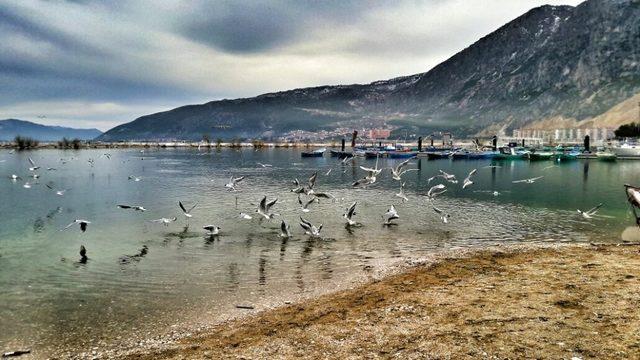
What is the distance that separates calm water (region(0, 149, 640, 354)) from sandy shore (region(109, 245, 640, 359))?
8.18ft

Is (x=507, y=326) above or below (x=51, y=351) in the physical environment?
above

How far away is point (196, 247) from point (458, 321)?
50.2 feet

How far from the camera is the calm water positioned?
13.7 meters

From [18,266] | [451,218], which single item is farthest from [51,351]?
[451,218]

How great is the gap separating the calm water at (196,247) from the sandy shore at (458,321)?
8.18ft

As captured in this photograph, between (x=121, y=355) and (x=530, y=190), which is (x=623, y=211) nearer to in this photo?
(x=530, y=190)

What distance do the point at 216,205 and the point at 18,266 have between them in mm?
18993

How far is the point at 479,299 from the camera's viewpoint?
40.5ft

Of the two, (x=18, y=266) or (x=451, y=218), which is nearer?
(x=18, y=266)

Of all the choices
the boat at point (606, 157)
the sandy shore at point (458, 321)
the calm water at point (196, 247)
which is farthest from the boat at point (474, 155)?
the sandy shore at point (458, 321)

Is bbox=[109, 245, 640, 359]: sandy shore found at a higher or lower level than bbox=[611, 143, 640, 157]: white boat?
lower

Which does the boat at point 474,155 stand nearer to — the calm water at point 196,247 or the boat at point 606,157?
the boat at point 606,157

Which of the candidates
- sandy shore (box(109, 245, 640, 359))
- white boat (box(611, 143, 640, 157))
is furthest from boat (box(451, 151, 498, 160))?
sandy shore (box(109, 245, 640, 359))

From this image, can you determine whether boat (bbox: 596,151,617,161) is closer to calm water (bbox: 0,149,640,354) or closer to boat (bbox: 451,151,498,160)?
boat (bbox: 451,151,498,160)
